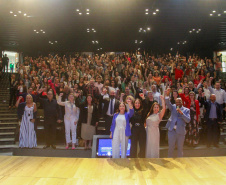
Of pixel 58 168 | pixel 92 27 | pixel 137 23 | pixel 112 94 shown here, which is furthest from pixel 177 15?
pixel 58 168

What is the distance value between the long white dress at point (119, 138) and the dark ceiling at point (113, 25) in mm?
6991

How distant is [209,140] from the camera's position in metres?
6.25

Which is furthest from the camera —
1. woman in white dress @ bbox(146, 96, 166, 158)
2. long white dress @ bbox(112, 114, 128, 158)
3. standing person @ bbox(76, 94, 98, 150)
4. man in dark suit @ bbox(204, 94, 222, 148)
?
man in dark suit @ bbox(204, 94, 222, 148)

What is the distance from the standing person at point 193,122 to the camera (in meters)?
6.01

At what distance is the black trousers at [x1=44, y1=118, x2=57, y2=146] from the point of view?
242 inches

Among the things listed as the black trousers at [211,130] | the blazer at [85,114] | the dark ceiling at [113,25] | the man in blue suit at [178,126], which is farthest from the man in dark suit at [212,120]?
the dark ceiling at [113,25]

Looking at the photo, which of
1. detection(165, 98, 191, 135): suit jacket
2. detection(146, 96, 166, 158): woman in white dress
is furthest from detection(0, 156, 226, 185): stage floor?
detection(165, 98, 191, 135): suit jacket

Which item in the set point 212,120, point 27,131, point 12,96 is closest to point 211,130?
point 212,120

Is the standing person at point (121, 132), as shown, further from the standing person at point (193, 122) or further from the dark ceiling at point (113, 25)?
the dark ceiling at point (113, 25)

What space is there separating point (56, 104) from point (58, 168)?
242cm

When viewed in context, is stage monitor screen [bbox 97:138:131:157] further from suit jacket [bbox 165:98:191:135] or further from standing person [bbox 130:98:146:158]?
suit jacket [bbox 165:98:191:135]

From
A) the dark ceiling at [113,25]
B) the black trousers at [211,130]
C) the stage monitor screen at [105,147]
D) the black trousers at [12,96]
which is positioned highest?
the dark ceiling at [113,25]

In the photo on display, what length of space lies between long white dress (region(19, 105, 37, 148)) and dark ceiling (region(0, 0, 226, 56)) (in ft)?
18.7

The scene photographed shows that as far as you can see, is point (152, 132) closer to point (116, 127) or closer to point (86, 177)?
point (116, 127)
